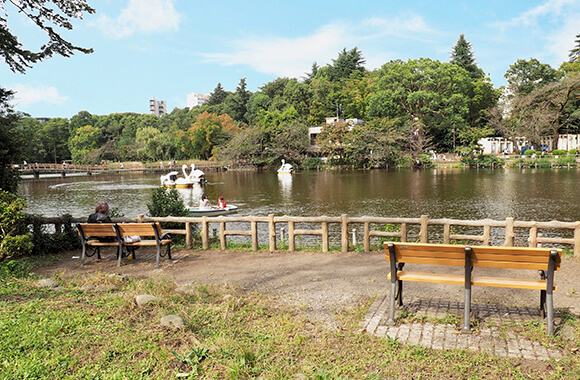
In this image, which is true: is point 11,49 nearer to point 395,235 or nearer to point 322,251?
point 322,251

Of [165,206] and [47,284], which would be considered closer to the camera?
[47,284]

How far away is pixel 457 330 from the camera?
14.3 ft

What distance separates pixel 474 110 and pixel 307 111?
3052 centimetres

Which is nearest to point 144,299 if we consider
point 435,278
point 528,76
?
point 435,278

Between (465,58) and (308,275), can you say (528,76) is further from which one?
(308,275)

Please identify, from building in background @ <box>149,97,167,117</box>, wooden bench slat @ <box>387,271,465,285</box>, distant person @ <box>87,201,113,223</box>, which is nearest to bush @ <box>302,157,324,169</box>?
distant person @ <box>87,201,113,223</box>

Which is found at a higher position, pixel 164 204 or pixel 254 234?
pixel 164 204

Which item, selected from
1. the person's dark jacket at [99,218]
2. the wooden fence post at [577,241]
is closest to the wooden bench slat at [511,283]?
the wooden fence post at [577,241]

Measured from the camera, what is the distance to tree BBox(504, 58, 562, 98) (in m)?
61.3

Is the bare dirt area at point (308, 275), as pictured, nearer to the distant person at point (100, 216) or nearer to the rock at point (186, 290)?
the rock at point (186, 290)

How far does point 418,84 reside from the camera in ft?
193

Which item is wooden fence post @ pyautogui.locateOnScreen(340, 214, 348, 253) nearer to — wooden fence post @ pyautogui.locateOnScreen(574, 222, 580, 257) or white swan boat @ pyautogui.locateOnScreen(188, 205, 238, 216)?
wooden fence post @ pyautogui.locateOnScreen(574, 222, 580, 257)

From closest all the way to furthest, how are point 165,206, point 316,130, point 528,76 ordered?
point 165,206 < point 528,76 < point 316,130

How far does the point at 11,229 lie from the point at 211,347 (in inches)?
239
